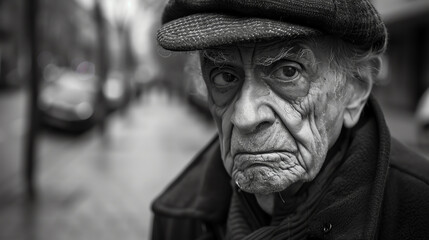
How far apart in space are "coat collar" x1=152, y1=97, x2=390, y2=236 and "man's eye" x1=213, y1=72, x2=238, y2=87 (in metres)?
0.43

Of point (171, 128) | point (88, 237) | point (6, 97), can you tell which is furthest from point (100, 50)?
point (6, 97)

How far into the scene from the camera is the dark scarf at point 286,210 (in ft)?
5.03

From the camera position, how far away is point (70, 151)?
11641 millimetres

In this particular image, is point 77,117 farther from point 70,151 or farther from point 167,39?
point 167,39

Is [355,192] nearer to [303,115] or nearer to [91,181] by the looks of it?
[303,115]

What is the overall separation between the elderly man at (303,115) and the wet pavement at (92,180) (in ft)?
14.5

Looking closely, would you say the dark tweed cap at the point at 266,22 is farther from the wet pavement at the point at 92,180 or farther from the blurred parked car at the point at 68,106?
the blurred parked car at the point at 68,106

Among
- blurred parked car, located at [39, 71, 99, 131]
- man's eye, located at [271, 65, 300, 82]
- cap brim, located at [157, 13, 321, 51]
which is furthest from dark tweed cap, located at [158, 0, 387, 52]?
blurred parked car, located at [39, 71, 99, 131]

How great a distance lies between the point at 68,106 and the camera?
14641 mm

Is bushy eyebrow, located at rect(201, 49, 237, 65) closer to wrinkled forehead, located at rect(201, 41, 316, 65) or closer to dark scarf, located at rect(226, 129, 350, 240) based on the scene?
wrinkled forehead, located at rect(201, 41, 316, 65)

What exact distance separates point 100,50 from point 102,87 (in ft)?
4.91

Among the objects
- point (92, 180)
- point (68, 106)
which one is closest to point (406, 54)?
point (68, 106)

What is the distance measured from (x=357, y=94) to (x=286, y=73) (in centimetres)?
33

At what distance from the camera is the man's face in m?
1.44
